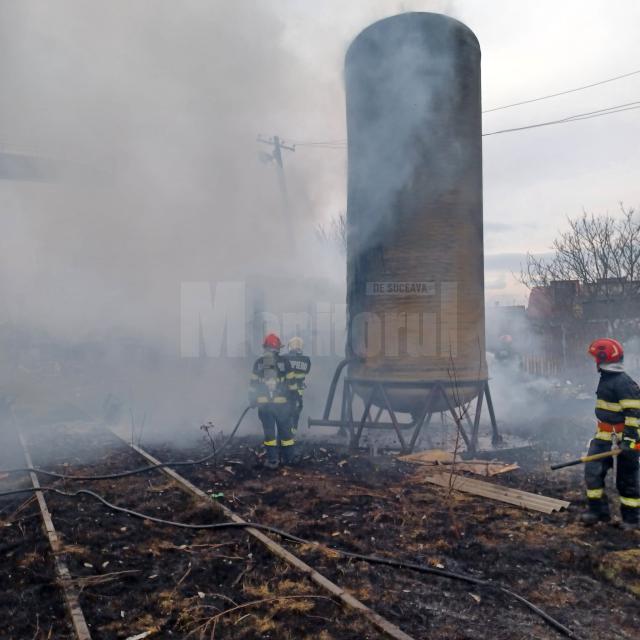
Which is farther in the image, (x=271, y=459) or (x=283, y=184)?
(x=283, y=184)

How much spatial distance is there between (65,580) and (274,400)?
365cm

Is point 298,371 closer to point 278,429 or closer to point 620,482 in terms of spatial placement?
point 278,429

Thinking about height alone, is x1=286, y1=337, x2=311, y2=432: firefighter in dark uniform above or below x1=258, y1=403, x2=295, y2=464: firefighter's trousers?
above

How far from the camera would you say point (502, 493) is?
600 centimetres

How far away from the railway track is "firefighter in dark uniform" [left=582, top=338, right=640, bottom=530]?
2753 mm

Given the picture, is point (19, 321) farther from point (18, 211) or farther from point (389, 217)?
point (389, 217)

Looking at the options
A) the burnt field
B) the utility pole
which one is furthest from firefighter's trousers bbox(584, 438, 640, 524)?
the utility pole

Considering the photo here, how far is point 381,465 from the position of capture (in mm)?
7406

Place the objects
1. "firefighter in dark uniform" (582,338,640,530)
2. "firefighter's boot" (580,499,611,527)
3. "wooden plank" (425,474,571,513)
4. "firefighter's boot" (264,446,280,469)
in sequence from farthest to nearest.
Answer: "firefighter's boot" (264,446,280,469), "wooden plank" (425,474,571,513), "firefighter's boot" (580,499,611,527), "firefighter in dark uniform" (582,338,640,530)

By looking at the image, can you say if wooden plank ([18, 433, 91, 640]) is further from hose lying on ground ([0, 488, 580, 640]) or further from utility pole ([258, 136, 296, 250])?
utility pole ([258, 136, 296, 250])

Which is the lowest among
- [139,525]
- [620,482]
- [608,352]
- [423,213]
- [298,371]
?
[139,525]

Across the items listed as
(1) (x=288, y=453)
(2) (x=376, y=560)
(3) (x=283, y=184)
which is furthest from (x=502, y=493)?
(3) (x=283, y=184)

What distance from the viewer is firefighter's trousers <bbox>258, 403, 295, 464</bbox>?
729 cm

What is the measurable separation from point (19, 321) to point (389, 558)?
753 inches
